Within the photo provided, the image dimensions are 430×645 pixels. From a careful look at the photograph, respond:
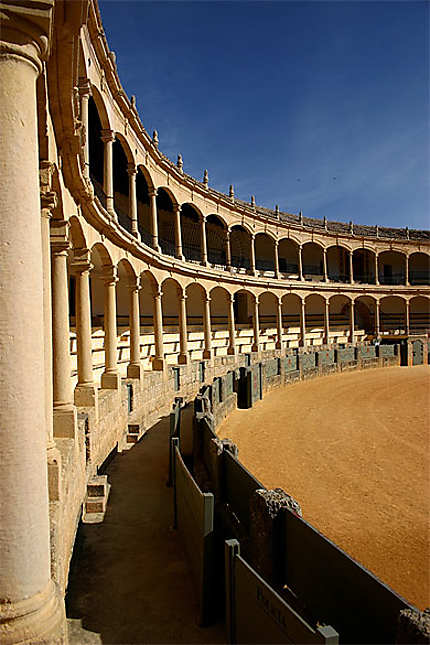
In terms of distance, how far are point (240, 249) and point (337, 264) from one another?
1068 cm

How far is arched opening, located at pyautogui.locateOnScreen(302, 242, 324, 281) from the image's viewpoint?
36.9 m

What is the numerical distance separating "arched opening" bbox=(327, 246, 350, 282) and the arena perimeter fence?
32.8m

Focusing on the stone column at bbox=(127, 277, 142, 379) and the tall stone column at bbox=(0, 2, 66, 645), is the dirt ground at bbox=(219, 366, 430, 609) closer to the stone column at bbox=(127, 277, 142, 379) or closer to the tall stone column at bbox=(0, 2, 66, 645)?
the stone column at bbox=(127, 277, 142, 379)

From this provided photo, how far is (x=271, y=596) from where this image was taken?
290cm

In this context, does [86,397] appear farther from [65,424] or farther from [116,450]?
[65,424]

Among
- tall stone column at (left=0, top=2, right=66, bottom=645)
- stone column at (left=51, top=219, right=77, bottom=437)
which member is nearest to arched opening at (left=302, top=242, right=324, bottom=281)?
stone column at (left=51, top=219, right=77, bottom=437)

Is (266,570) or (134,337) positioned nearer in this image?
(266,570)

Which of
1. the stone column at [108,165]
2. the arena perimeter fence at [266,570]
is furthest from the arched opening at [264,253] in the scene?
the arena perimeter fence at [266,570]

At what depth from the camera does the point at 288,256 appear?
36.3 meters

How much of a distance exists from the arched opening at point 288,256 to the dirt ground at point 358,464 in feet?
60.0

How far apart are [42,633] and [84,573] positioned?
6.82 ft

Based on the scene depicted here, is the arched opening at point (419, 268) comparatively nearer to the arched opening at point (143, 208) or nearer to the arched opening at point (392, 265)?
the arched opening at point (392, 265)

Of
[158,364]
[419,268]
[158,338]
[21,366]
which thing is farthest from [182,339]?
[419,268]

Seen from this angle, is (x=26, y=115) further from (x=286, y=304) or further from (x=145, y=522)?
(x=286, y=304)
